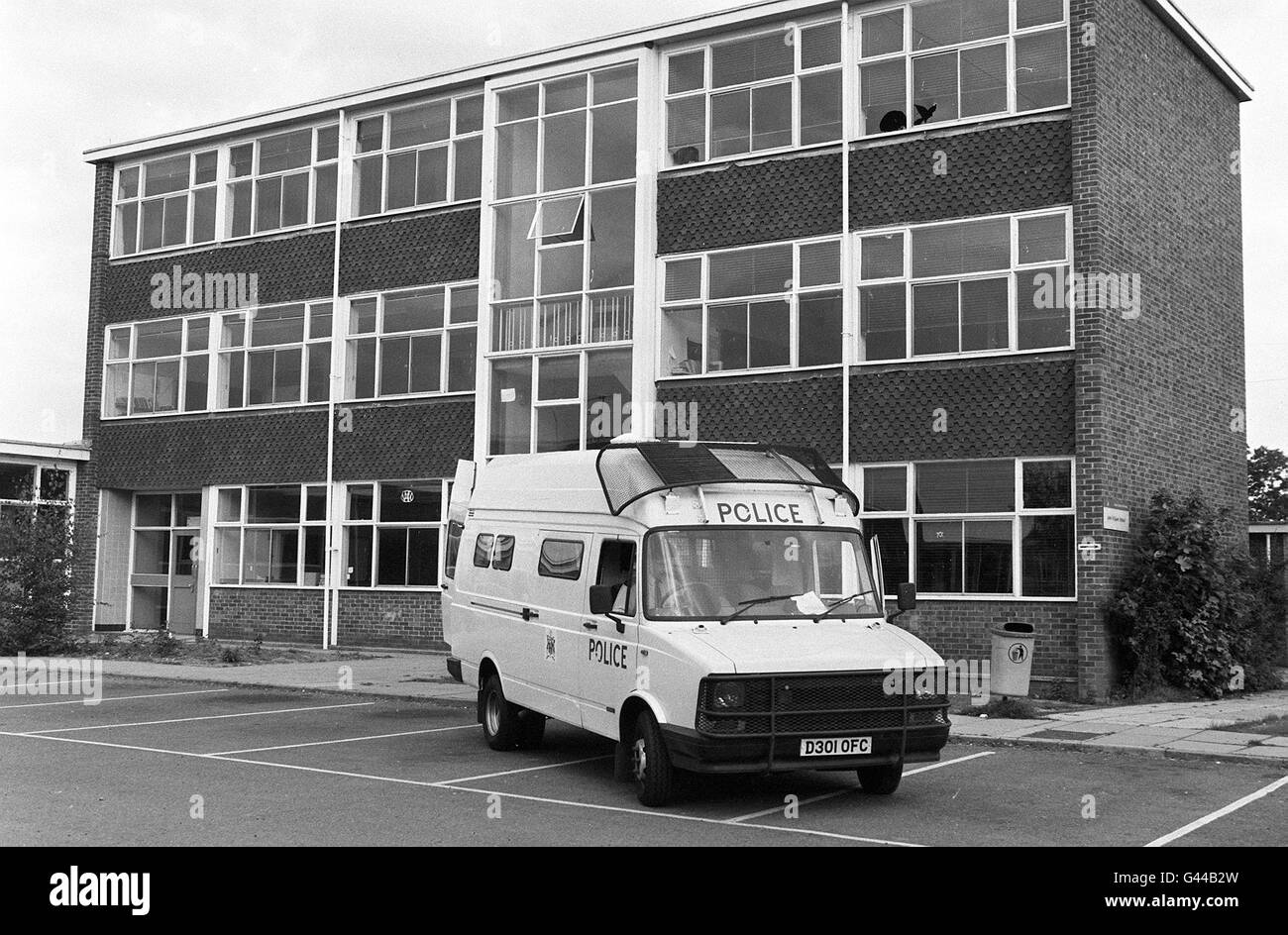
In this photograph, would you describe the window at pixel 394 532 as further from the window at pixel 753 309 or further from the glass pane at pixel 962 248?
the glass pane at pixel 962 248

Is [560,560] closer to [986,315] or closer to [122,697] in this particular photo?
[122,697]

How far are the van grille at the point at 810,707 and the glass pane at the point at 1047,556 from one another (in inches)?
355

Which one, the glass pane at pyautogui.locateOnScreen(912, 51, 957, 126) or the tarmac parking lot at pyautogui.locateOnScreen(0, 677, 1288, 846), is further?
the glass pane at pyautogui.locateOnScreen(912, 51, 957, 126)

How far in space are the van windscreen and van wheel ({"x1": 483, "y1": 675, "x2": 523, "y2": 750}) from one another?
300cm

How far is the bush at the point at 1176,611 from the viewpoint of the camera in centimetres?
1809

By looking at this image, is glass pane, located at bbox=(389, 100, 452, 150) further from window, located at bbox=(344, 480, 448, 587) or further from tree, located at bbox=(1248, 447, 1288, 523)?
tree, located at bbox=(1248, 447, 1288, 523)

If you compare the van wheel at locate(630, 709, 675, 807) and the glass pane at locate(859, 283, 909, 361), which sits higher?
the glass pane at locate(859, 283, 909, 361)

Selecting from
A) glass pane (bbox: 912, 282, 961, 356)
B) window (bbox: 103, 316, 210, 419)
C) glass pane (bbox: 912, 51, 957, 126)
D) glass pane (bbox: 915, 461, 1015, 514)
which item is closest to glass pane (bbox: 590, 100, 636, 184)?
glass pane (bbox: 912, 51, 957, 126)

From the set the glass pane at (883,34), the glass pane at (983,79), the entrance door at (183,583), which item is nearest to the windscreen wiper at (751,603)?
the glass pane at (983,79)

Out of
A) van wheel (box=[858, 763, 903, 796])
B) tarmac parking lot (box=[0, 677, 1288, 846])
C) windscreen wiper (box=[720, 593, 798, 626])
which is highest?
windscreen wiper (box=[720, 593, 798, 626])

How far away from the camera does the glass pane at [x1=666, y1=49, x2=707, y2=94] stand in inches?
897

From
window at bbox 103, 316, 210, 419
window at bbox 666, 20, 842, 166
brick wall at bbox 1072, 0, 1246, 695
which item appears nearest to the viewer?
brick wall at bbox 1072, 0, 1246, 695
